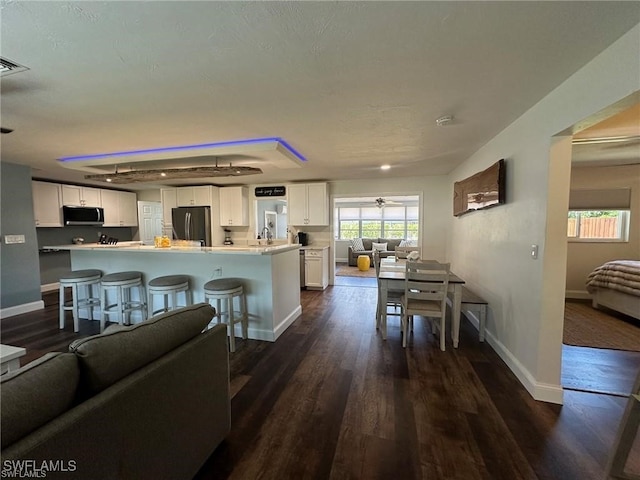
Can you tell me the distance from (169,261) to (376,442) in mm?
3046

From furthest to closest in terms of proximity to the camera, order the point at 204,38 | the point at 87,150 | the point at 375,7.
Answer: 1. the point at 87,150
2. the point at 204,38
3. the point at 375,7

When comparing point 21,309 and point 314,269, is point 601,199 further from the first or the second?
point 21,309

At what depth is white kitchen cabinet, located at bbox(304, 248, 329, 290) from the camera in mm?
5363

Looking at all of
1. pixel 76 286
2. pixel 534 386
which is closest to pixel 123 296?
pixel 76 286

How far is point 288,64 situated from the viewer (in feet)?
Answer: 5.09

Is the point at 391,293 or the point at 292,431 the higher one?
the point at 391,293

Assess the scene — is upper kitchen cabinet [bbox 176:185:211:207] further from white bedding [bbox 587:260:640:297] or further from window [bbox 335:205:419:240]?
white bedding [bbox 587:260:640:297]

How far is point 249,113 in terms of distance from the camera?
2.25 meters

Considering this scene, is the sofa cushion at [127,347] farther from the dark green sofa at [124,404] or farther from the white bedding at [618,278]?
the white bedding at [618,278]

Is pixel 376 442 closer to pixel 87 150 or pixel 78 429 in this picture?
pixel 78 429

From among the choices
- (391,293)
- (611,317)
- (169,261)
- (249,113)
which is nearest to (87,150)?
(169,261)

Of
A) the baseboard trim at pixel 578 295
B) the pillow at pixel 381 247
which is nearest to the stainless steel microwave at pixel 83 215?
the pillow at pixel 381 247

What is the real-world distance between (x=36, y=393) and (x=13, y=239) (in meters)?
4.80

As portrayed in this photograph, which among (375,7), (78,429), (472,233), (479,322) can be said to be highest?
(375,7)
